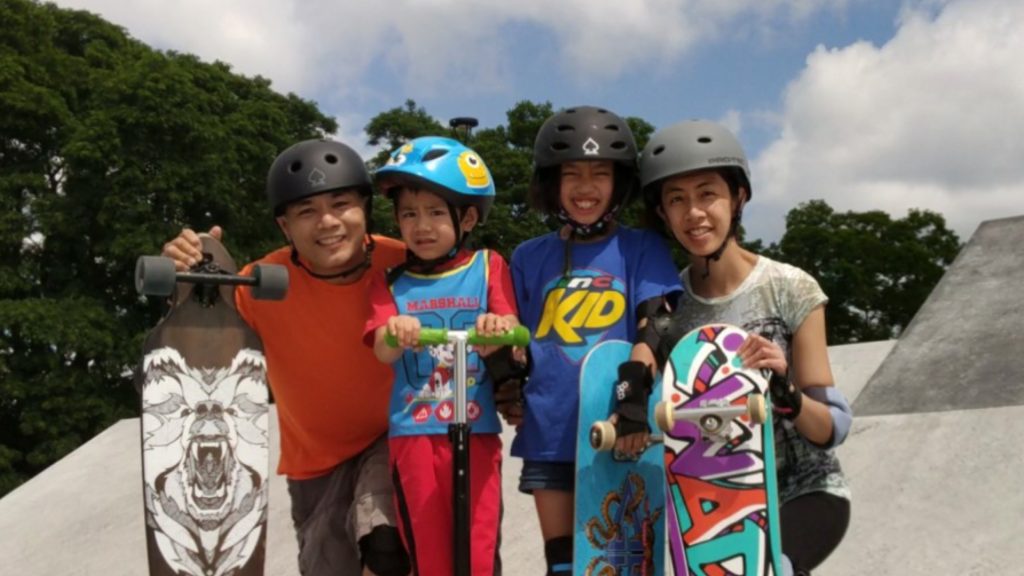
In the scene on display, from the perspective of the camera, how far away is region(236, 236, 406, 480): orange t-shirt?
359 cm

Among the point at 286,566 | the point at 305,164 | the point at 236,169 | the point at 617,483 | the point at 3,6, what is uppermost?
the point at 3,6

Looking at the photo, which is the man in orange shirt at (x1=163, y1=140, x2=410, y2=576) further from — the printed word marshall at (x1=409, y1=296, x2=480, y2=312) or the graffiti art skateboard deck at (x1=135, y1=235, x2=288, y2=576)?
A: the printed word marshall at (x1=409, y1=296, x2=480, y2=312)

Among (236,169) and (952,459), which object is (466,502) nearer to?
(952,459)

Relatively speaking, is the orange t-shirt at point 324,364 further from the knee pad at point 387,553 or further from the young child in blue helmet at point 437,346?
the knee pad at point 387,553

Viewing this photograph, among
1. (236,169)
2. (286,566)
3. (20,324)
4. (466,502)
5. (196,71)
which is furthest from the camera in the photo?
(196,71)

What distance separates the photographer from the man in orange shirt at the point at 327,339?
359 cm

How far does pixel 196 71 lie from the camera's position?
777 inches

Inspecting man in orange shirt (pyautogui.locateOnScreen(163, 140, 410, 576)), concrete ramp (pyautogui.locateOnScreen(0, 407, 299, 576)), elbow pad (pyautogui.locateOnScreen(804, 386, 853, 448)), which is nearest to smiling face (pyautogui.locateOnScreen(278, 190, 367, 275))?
man in orange shirt (pyautogui.locateOnScreen(163, 140, 410, 576))

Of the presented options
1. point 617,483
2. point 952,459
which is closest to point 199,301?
point 617,483

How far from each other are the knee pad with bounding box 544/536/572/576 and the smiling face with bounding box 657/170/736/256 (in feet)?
3.45

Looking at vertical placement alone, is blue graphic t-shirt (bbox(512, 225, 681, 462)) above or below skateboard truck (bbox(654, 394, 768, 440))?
above

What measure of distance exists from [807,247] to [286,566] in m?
25.1

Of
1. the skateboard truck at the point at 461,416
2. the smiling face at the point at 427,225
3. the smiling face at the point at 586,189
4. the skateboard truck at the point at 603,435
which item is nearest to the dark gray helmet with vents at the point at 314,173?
the smiling face at the point at 427,225

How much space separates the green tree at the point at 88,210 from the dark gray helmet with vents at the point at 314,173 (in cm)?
1378
